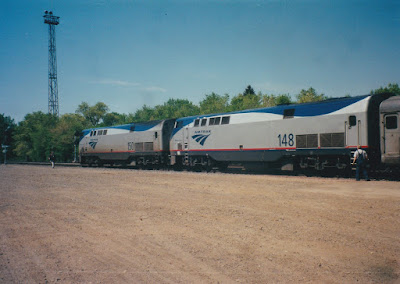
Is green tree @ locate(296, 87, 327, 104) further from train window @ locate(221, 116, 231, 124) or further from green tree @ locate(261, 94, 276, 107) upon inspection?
train window @ locate(221, 116, 231, 124)

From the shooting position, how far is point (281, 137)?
21203 millimetres

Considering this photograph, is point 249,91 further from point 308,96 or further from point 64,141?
point 64,141

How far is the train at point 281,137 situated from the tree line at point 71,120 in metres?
19.5

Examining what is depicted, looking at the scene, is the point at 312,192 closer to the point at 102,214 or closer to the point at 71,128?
the point at 102,214

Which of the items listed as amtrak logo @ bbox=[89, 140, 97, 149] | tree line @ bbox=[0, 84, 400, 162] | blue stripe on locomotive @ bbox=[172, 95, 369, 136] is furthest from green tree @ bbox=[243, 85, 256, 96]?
blue stripe on locomotive @ bbox=[172, 95, 369, 136]

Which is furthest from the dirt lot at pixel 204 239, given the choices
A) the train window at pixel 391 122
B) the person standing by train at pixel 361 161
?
the train window at pixel 391 122

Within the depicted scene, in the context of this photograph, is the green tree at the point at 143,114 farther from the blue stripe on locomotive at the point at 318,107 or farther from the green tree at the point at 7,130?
the blue stripe on locomotive at the point at 318,107

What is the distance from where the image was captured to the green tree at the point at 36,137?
76500mm

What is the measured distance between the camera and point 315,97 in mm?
75562

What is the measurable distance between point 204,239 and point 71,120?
81.2 meters

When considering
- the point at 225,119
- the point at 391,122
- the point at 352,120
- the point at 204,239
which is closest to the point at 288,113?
the point at 352,120

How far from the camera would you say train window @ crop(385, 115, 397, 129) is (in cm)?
1688

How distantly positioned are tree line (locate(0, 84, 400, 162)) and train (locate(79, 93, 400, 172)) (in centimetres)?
1950

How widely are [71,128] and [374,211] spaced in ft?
237
